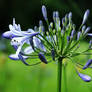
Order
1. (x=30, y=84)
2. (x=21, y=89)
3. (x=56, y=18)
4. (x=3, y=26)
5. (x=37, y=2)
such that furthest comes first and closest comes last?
(x=3, y=26)
(x=37, y=2)
(x=30, y=84)
(x=21, y=89)
(x=56, y=18)

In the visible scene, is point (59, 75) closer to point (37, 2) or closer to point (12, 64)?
point (12, 64)

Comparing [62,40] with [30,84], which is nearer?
[62,40]

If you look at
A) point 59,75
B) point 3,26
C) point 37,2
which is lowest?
point 59,75

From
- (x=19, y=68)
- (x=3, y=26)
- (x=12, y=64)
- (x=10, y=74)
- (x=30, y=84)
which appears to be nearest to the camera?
(x=30, y=84)

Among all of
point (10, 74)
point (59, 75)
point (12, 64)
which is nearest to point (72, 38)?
point (59, 75)

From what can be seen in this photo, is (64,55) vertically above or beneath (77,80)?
above

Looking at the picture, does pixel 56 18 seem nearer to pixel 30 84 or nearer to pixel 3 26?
pixel 30 84
